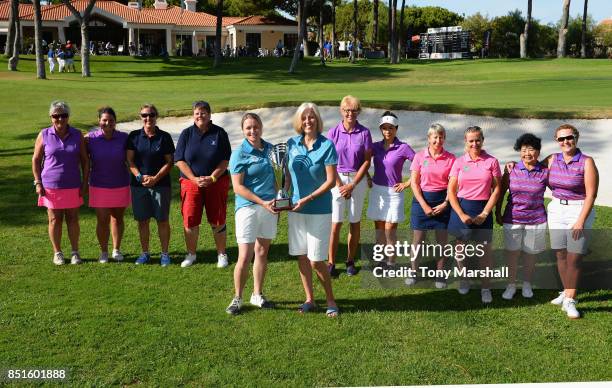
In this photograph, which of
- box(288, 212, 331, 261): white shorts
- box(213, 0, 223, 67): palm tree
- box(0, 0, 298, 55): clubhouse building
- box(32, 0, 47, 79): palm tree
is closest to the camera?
box(288, 212, 331, 261): white shorts

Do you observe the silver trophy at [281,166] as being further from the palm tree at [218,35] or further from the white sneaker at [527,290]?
the palm tree at [218,35]

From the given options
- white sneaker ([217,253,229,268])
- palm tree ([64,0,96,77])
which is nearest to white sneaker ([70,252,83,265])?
white sneaker ([217,253,229,268])

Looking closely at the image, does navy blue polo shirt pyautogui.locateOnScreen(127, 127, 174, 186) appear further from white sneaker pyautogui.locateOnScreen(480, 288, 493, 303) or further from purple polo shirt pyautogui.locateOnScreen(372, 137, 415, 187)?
white sneaker pyautogui.locateOnScreen(480, 288, 493, 303)

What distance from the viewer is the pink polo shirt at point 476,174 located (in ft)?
20.4

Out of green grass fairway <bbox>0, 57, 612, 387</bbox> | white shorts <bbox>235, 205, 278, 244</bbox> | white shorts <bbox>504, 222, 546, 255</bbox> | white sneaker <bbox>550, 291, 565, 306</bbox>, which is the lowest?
green grass fairway <bbox>0, 57, 612, 387</bbox>

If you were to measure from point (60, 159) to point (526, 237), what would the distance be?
4.81 metres

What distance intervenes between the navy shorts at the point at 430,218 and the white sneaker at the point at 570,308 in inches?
50.9

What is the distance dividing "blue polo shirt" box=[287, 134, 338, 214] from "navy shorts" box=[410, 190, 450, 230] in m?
1.26

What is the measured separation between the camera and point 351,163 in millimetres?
6949

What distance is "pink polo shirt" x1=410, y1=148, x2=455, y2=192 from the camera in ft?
21.4

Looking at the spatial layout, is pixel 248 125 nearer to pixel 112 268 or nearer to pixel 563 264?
pixel 112 268

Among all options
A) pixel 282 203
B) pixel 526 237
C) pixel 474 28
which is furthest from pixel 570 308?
pixel 474 28

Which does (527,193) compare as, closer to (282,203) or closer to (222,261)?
(282,203)

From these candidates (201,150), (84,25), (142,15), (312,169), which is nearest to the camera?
(312,169)
